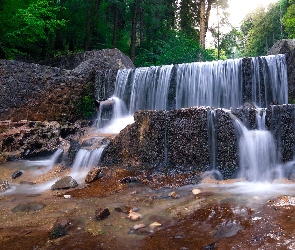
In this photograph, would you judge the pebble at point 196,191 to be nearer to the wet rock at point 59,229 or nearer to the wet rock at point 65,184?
the wet rock at point 59,229

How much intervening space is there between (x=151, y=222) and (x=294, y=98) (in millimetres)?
7746

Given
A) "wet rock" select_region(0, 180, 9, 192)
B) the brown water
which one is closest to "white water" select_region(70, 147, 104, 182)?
the brown water

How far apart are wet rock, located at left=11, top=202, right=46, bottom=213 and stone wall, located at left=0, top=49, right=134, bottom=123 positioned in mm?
6414

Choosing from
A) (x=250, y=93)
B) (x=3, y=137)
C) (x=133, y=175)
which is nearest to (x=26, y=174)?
(x=3, y=137)

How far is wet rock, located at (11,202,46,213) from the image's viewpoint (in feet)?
15.2

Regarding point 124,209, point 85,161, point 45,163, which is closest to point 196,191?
point 124,209

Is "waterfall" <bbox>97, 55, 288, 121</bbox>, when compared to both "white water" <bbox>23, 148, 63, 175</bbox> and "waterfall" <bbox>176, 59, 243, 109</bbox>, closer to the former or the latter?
"waterfall" <bbox>176, 59, 243, 109</bbox>

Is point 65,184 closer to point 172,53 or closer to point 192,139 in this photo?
point 192,139

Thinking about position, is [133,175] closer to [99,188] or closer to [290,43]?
[99,188]

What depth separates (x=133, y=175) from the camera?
6336mm

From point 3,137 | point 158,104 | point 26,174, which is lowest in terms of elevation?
point 26,174

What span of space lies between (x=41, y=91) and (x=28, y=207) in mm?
7147

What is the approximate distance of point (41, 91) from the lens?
10.9 metres

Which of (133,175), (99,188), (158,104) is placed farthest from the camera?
(158,104)
